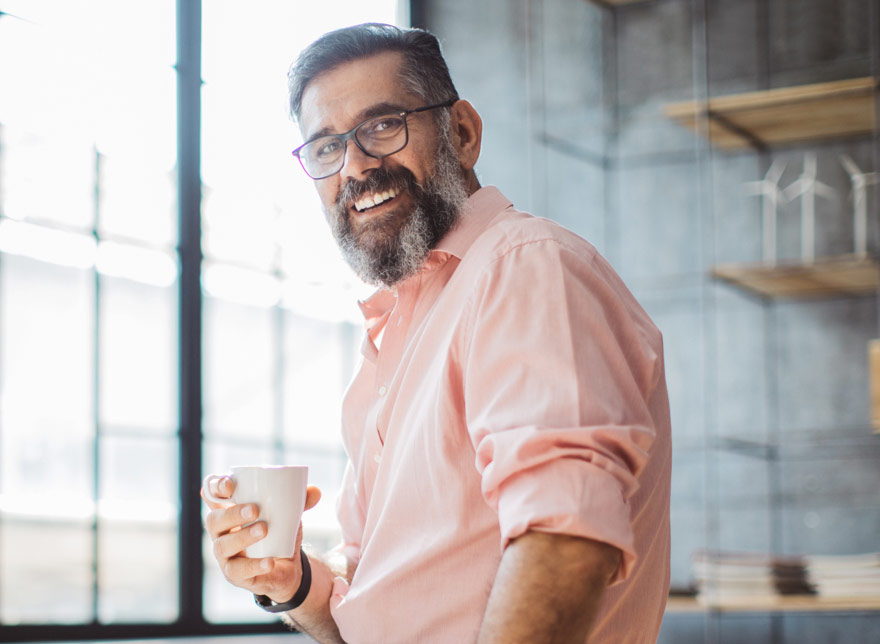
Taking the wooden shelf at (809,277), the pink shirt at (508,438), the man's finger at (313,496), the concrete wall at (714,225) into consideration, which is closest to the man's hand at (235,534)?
the man's finger at (313,496)

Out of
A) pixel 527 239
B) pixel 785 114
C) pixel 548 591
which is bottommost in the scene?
pixel 548 591

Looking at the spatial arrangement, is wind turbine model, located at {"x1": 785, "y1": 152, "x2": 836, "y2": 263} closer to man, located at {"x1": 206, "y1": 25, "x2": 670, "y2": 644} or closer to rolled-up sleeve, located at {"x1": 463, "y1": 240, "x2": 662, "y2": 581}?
man, located at {"x1": 206, "y1": 25, "x2": 670, "y2": 644}

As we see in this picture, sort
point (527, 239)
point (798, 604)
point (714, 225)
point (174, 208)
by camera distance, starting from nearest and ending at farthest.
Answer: point (527, 239), point (798, 604), point (174, 208), point (714, 225)

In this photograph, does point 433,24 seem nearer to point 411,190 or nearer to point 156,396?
point 156,396

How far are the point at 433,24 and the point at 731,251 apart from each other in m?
1.53

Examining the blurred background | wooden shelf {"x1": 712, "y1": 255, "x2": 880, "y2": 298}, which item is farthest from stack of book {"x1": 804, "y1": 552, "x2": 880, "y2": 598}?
wooden shelf {"x1": 712, "y1": 255, "x2": 880, "y2": 298}

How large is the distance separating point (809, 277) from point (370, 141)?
2408 millimetres

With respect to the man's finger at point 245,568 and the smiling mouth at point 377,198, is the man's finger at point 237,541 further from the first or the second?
the smiling mouth at point 377,198

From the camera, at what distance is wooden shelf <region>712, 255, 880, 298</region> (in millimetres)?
3203

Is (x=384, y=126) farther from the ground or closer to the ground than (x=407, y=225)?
farther from the ground

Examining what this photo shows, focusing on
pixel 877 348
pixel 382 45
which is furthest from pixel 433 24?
pixel 382 45

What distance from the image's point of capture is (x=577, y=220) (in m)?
4.07

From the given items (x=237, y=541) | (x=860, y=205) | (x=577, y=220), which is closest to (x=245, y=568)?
(x=237, y=541)

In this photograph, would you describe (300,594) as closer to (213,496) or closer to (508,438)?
(213,496)
